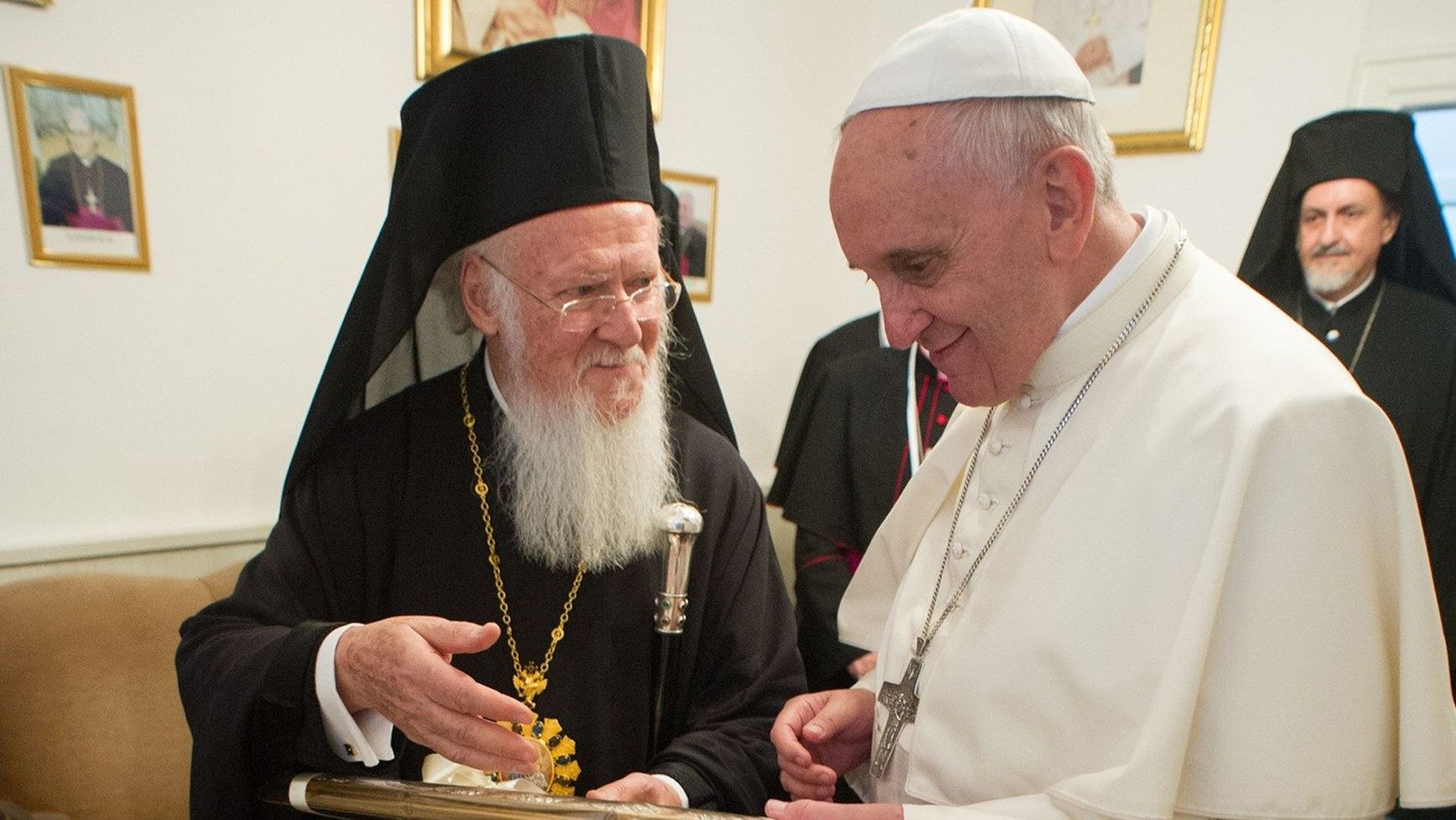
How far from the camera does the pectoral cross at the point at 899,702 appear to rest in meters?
1.26

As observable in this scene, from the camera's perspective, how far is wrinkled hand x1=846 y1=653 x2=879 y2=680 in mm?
2666

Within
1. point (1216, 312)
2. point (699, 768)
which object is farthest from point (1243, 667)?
point (699, 768)

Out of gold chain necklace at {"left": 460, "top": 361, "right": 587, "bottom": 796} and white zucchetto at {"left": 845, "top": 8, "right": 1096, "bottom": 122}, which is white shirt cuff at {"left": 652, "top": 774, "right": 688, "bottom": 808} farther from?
white zucchetto at {"left": 845, "top": 8, "right": 1096, "bottom": 122}

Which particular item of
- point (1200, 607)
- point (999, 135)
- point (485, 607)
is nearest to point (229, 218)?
point (485, 607)

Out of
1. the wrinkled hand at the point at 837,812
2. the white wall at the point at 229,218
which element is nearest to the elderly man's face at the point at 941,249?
the wrinkled hand at the point at 837,812

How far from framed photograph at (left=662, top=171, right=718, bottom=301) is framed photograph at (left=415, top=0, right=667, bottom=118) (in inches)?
14.5

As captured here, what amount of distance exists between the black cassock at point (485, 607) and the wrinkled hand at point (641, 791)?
50 mm

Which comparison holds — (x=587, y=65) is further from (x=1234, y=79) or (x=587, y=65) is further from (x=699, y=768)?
(x=1234, y=79)

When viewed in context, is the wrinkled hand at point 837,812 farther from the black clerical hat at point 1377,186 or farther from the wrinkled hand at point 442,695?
the black clerical hat at point 1377,186

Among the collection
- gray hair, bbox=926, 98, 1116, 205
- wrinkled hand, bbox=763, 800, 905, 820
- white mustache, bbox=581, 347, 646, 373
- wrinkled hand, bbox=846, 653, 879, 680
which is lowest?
wrinkled hand, bbox=846, 653, 879, 680

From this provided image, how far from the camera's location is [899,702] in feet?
4.19

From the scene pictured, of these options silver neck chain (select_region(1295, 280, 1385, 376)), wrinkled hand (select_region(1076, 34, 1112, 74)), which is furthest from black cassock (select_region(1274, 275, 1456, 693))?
wrinkled hand (select_region(1076, 34, 1112, 74))

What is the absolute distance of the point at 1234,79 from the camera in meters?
3.73

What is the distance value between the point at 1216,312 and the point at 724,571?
3.67 ft
